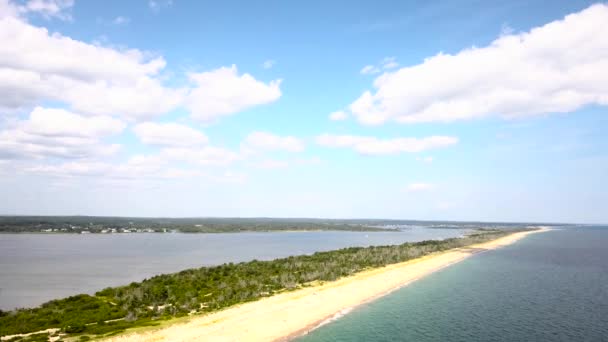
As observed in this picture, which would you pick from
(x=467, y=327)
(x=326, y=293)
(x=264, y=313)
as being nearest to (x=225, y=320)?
(x=264, y=313)

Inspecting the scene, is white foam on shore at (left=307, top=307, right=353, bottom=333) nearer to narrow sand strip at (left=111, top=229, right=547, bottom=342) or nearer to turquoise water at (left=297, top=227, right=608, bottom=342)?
narrow sand strip at (left=111, top=229, right=547, bottom=342)

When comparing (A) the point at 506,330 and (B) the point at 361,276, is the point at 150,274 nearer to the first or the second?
(B) the point at 361,276

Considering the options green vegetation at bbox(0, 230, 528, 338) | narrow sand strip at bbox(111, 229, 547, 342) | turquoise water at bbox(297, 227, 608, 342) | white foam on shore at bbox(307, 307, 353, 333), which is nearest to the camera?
narrow sand strip at bbox(111, 229, 547, 342)

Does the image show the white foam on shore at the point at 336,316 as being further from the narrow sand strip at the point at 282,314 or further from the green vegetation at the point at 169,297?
the green vegetation at the point at 169,297

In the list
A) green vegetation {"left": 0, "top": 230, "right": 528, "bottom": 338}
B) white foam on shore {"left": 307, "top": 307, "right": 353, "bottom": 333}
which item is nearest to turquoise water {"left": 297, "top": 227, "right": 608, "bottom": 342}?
white foam on shore {"left": 307, "top": 307, "right": 353, "bottom": 333}

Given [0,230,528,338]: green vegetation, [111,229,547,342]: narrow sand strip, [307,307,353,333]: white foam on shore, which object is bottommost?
[307,307,353,333]: white foam on shore

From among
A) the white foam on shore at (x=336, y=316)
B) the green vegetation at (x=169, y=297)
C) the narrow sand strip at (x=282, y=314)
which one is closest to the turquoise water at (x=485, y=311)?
the white foam on shore at (x=336, y=316)
